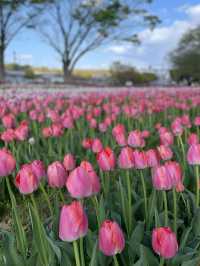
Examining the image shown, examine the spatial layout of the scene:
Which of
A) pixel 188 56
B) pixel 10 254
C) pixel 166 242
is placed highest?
pixel 188 56

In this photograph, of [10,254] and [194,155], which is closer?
[10,254]

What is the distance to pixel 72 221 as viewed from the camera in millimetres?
1289

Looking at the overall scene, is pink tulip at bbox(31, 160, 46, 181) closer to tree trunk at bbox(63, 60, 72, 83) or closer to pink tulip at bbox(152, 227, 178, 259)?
pink tulip at bbox(152, 227, 178, 259)

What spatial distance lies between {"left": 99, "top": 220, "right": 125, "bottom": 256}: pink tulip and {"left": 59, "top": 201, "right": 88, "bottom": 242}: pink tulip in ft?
0.20

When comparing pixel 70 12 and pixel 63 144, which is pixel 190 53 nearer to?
pixel 70 12

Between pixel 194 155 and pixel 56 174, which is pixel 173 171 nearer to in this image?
pixel 194 155

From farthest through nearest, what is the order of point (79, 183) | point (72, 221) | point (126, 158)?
1. point (126, 158)
2. point (79, 183)
3. point (72, 221)

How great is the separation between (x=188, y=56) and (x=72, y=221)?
3734cm

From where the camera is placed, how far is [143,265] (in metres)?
1.50

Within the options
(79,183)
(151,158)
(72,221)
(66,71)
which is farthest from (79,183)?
(66,71)

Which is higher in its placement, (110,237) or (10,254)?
(110,237)

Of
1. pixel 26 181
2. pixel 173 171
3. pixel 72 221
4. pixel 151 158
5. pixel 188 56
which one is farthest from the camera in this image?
pixel 188 56

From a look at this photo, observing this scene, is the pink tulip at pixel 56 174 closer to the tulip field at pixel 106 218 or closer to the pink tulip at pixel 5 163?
the tulip field at pixel 106 218

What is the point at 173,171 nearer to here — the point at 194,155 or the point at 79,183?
the point at 194,155
